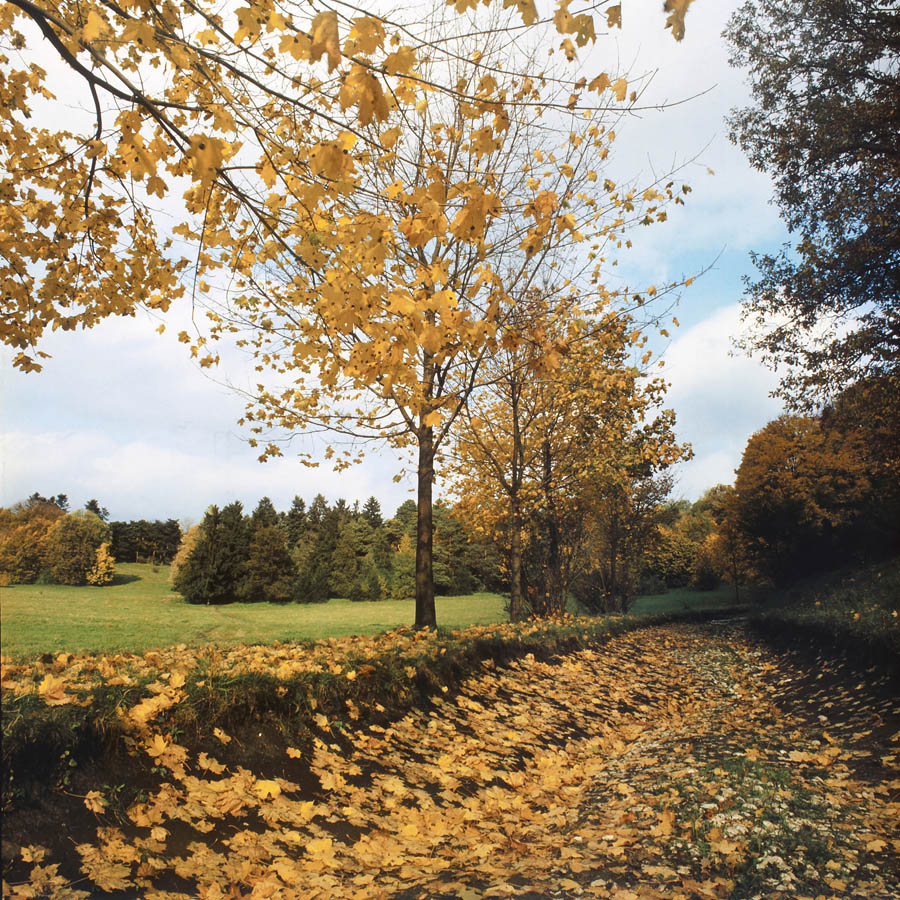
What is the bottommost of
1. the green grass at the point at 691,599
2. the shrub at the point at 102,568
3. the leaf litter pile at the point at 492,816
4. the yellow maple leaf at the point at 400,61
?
the green grass at the point at 691,599

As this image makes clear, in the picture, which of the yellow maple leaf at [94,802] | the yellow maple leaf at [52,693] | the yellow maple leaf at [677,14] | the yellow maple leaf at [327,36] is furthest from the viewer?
the yellow maple leaf at [52,693]

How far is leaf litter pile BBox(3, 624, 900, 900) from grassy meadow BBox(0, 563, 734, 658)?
172 inches

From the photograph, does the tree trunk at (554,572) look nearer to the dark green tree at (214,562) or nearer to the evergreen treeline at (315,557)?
the evergreen treeline at (315,557)

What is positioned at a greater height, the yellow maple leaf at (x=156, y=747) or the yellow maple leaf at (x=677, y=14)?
the yellow maple leaf at (x=677, y=14)

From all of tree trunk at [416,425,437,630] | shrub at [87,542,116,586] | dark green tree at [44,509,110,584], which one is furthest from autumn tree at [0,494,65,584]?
tree trunk at [416,425,437,630]

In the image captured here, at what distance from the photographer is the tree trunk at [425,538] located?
29.0ft

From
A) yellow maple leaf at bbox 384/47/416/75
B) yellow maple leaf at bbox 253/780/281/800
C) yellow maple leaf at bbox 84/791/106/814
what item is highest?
yellow maple leaf at bbox 384/47/416/75

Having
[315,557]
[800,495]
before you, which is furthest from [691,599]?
[315,557]

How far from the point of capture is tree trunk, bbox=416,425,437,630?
8.84 metres

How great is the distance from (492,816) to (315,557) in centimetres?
1541

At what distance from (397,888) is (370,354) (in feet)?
9.61

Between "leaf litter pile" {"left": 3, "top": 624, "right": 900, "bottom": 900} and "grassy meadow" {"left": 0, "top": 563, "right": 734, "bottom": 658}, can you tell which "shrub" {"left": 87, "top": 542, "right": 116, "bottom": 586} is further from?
"leaf litter pile" {"left": 3, "top": 624, "right": 900, "bottom": 900}

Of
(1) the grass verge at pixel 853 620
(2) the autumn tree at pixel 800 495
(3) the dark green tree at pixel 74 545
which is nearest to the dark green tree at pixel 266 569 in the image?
(3) the dark green tree at pixel 74 545

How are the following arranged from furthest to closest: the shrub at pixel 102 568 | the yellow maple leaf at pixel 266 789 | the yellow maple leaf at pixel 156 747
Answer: the shrub at pixel 102 568 → the yellow maple leaf at pixel 266 789 → the yellow maple leaf at pixel 156 747
